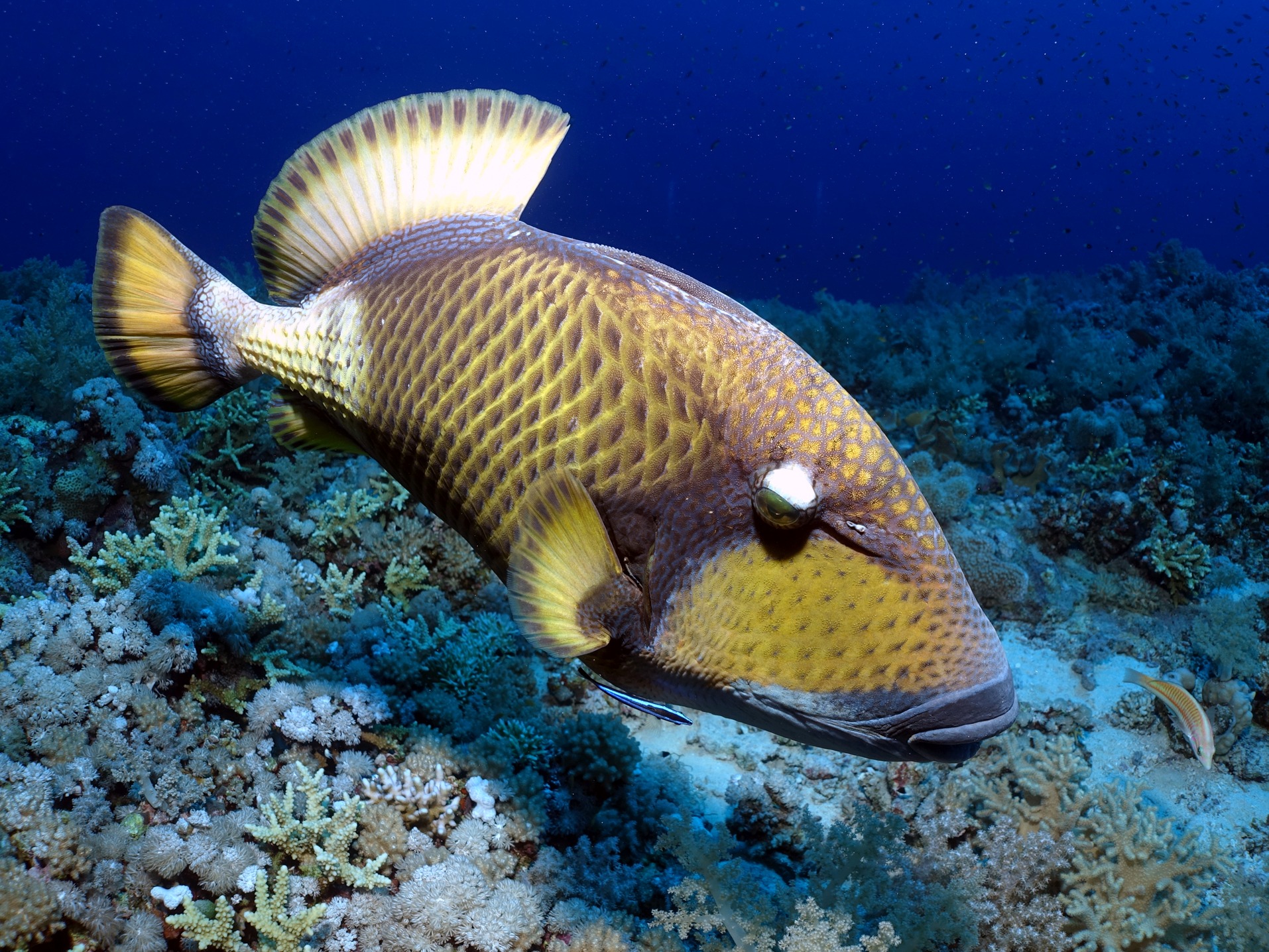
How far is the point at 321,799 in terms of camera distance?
283 cm

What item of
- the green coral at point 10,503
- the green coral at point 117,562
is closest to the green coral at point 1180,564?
the green coral at point 117,562

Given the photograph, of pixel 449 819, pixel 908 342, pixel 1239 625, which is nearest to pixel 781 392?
pixel 449 819

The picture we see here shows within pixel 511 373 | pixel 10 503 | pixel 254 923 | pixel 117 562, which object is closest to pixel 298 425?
pixel 511 373

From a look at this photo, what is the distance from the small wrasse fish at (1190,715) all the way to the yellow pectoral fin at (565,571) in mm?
3948

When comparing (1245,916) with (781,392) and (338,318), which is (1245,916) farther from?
(338,318)

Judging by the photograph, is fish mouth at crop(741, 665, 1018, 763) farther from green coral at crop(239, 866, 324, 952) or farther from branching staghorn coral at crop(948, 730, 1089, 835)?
branching staghorn coral at crop(948, 730, 1089, 835)

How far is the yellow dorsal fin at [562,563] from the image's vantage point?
Result: 1.37 meters

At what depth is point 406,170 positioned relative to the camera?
1837 mm

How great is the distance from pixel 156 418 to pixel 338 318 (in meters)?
4.69

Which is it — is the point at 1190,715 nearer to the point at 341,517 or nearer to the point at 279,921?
the point at 279,921

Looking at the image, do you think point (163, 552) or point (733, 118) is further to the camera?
point (733, 118)

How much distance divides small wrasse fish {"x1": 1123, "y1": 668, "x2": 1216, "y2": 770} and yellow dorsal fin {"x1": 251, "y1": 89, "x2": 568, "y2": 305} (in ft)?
13.9

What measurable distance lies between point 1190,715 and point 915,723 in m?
3.84

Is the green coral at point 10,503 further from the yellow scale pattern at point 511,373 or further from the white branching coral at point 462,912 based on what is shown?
the yellow scale pattern at point 511,373
